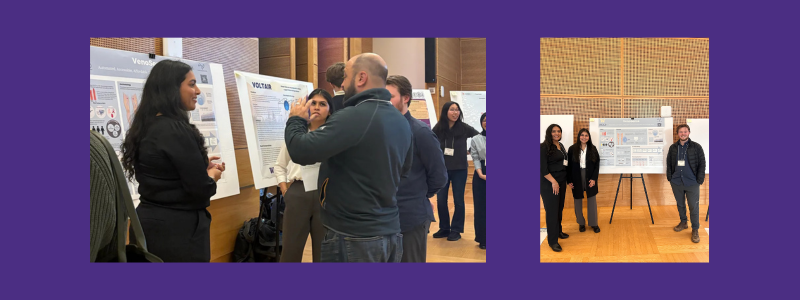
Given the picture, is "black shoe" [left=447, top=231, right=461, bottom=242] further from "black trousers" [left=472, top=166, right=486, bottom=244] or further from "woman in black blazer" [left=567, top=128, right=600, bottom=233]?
"woman in black blazer" [left=567, top=128, right=600, bottom=233]

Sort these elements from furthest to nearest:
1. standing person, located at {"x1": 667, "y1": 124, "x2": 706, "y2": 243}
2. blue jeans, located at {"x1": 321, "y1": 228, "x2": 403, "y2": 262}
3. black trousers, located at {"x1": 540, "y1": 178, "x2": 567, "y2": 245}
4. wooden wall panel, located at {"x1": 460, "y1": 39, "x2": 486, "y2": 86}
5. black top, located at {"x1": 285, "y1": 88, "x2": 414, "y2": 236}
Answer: black trousers, located at {"x1": 540, "y1": 178, "x2": 567, "y2": 245} < standing person, located at {"x1": 667, "y1": 124, "x2": 706, "y2": 243} < wooden wall panel, located at {"x1": 460, "y1": 39, "x2": 486, "y2": 86} < blue jeans, located at {"x1": 321, "y1": 228, "x2": 403, "y2": 262} < black top, located at {"x1": 285, "y1": 88, "x2": 414, "y2": 236}

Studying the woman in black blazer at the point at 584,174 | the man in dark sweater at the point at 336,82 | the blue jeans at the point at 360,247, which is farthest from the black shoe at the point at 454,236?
the woman in black blazer at the point at 584,174

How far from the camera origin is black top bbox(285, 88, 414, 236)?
1836 mm

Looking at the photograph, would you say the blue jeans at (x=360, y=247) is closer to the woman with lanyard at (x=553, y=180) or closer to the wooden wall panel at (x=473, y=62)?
the wooden wall panel at (x=473, y=62)

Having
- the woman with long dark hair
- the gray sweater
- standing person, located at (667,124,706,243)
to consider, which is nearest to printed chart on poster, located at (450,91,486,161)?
the woman with long dark hair

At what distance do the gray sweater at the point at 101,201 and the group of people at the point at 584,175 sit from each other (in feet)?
7.24

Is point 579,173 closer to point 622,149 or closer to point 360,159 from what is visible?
point 622,149

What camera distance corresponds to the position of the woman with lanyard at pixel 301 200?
201 centimetres

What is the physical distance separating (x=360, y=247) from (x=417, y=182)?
39 cm

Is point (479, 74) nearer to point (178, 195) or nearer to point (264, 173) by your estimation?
point (264, 173)

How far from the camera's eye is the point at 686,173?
283 cm

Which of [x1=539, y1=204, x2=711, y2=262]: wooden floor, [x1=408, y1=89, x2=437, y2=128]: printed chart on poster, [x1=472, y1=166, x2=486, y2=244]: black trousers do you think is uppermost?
[x1=408, y1=89, x2=437, y2=128]: printed chart on poster

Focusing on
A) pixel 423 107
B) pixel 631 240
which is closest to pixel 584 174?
pixel 631 240

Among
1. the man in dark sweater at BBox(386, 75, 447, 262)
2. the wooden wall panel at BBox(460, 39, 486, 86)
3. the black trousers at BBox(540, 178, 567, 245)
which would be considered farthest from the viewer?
the black trousers at BBox(540, 178, 567, 245)
